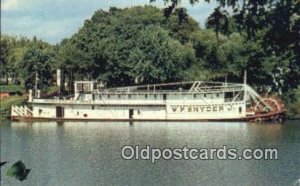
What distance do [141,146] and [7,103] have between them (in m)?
32.9

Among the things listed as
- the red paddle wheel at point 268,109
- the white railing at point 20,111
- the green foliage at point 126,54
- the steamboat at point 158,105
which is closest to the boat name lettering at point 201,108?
the steamboat at point 158,105

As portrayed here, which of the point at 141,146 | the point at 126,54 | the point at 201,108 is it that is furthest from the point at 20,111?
the point at 141,146

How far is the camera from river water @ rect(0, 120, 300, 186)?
25938 mm

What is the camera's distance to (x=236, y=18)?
7785 millimetres

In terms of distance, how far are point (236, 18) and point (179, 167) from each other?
2137 cm

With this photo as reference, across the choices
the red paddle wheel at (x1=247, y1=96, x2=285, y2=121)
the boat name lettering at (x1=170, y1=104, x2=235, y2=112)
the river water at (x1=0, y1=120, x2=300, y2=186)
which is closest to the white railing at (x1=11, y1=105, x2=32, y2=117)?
the river water at (x1=0, y1=120, x2=300, y2=186)

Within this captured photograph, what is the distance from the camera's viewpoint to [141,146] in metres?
37.3

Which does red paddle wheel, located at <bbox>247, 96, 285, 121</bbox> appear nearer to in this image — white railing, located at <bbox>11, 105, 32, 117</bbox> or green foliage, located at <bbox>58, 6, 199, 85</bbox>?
green foliage, located at <bbox>58, 6, 199, 85</bbox>

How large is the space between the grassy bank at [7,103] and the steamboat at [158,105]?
2510mm

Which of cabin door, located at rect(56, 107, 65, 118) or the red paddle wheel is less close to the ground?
the red paddle wheel

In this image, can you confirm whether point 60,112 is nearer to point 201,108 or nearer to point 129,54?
point 129,54

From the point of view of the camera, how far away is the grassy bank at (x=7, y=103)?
6569cm

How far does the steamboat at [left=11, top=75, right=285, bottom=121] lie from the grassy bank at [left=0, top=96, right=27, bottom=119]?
98.8 inches

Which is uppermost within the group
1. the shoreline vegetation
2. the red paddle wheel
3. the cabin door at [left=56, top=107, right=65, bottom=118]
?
the shoreline vegetation
